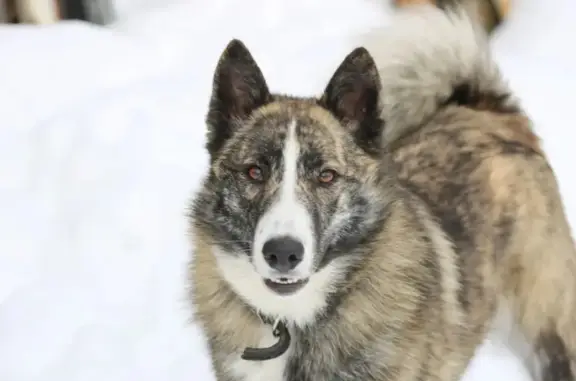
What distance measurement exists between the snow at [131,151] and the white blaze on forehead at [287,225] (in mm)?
1044

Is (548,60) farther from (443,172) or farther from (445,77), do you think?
(443,172)

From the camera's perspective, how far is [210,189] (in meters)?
2.40

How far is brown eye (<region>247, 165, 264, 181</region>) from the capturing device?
7.36ft

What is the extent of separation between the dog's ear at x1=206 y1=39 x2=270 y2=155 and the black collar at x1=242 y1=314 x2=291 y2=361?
1.99 ft

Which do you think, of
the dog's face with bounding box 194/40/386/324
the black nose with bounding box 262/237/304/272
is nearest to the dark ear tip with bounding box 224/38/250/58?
the dog's face with bounding box 194/40/386/324

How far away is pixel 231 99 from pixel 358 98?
0.43m

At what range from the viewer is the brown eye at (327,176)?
2246 millimetres

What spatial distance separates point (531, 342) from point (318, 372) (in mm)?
1299

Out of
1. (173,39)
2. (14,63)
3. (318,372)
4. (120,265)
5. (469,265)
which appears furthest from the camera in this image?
(173,39)

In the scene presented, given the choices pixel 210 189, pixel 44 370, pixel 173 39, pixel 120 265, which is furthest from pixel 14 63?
pixel 210 189

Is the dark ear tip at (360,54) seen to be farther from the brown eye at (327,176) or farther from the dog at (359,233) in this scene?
the brown eye at (327,176)

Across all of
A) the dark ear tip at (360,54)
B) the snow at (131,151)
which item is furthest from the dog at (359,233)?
the snow at (131,151)

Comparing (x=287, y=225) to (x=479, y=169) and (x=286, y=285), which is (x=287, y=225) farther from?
(x=479, y=169)

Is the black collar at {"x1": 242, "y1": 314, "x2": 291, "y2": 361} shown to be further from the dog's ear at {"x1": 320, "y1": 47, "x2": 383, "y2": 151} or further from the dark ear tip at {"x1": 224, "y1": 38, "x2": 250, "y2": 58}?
the dark ear tip at {"x1": 224, "y1": 38, "x2": 250, "y2": 58}
